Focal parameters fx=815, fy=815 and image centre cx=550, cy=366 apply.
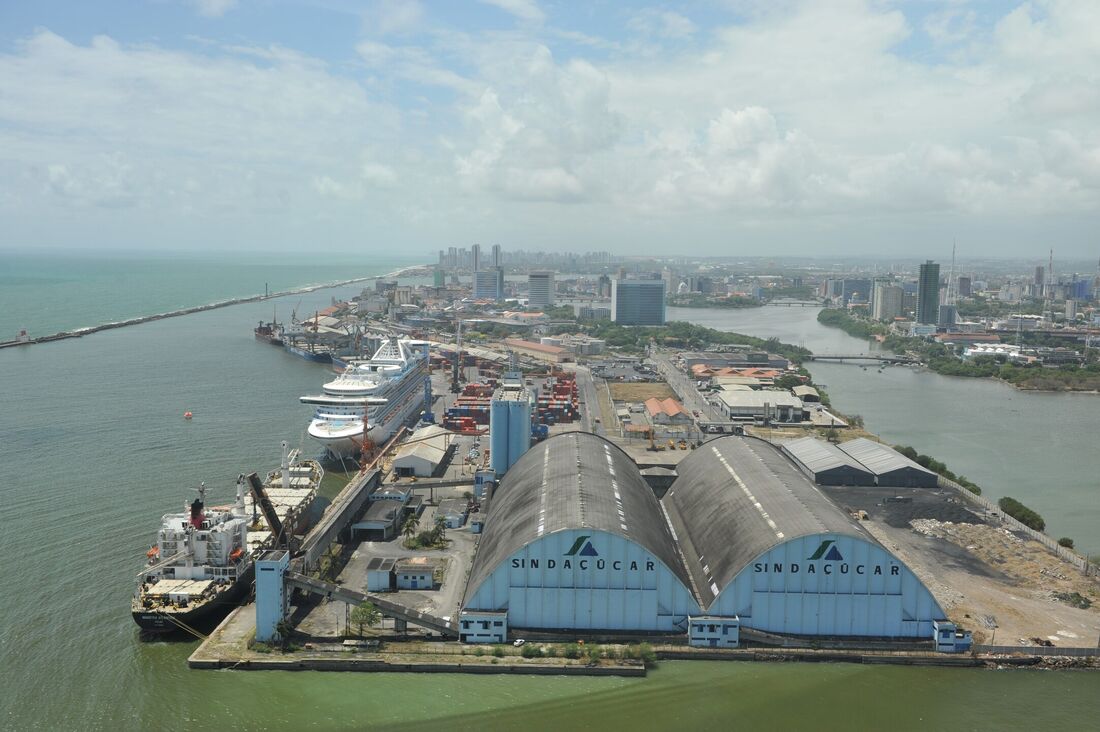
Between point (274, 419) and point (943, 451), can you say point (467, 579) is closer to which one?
point (274, 419)

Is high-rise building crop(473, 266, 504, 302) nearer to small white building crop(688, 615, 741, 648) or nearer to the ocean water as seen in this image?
the ocean water

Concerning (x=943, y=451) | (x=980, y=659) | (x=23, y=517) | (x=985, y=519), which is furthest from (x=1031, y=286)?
(x=23, y=517)

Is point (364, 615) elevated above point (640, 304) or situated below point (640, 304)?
below

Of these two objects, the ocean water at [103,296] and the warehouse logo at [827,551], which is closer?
the warehouse logo at [827,551]

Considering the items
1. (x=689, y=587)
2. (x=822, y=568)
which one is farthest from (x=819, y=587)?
(x=689, y=587)

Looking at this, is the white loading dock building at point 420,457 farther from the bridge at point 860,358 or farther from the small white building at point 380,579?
the bridge at point 860,358

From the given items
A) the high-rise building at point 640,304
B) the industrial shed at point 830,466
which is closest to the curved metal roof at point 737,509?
the industrial shed at point 830,466

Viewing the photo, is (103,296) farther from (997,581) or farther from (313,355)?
(997,581)

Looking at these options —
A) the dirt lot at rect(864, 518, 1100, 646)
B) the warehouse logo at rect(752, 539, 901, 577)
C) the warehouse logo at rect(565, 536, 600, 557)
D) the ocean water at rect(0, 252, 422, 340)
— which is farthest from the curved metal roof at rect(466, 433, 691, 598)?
the ocean water at rect(0, 252, 422, 340)
